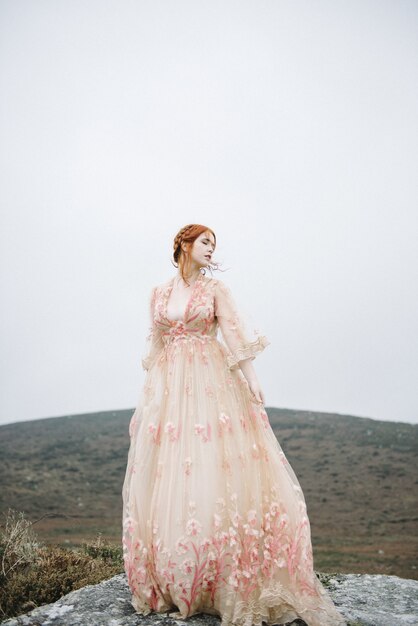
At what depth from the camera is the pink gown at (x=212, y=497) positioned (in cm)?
313

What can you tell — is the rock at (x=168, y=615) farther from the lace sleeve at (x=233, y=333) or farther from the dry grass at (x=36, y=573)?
the lace sleeve at (x=233, y=333)

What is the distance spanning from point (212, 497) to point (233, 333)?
3.80 feet

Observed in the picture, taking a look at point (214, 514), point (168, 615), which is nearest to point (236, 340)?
point (214, 514)

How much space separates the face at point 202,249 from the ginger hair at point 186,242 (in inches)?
1.4

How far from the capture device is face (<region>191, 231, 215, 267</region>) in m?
3.87

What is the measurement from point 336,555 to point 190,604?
12.9 metres

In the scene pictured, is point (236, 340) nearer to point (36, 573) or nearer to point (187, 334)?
point (187, 334)

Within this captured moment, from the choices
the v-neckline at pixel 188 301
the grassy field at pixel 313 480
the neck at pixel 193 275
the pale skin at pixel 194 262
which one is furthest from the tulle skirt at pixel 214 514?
the grassy field at pixel 313 480

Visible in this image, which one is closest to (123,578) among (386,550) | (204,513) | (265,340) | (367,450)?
(204,513)

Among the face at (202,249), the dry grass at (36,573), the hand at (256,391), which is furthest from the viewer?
the dry grass at (36,573)

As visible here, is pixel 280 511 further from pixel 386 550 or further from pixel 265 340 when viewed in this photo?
pixel 386 550

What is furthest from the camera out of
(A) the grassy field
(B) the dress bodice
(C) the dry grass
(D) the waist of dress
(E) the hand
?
(A) the grassy field

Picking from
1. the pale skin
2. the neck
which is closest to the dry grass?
the pale skin

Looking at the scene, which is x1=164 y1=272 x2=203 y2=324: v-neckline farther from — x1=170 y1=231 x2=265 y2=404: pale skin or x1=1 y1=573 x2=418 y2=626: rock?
x1=1 y1=573 x2=418 y2=626: rock
